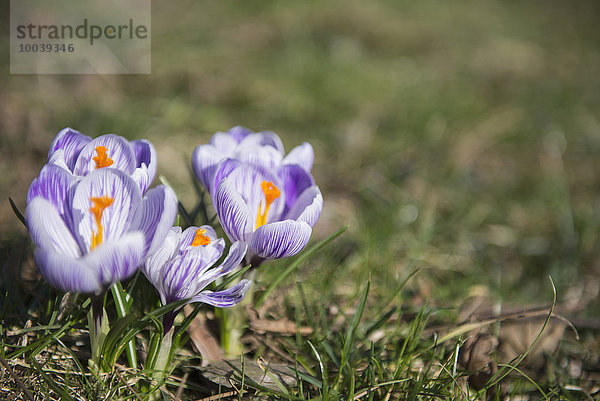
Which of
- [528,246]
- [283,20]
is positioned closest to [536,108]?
[528,246]

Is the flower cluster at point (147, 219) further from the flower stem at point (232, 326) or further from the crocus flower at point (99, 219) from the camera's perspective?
the flower stem at point (232, 326)

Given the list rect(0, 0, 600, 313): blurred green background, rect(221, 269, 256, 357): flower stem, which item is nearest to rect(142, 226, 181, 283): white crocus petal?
rect(221, 269, 256, 357): flower stem

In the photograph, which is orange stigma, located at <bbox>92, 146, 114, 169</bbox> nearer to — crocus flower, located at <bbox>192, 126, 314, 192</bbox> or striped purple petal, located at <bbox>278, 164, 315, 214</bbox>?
crocus flower, located at <bbox>192, 126, 314, 192</bbox>

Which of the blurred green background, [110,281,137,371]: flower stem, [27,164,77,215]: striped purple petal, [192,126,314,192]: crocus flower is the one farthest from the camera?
the blurred green background

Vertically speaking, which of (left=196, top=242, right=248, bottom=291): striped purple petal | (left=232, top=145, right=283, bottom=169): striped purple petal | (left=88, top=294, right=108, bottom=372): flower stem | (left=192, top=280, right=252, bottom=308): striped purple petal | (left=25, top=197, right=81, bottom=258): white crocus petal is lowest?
(left=88, top=294, right=108, bottom=372): flower stem

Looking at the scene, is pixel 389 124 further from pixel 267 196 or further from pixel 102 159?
pixel 102 159

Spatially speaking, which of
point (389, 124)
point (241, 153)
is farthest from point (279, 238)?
point (389, 124)

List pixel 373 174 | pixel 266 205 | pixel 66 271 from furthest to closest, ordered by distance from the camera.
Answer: pixel 373 174 < pixel 266 205 < pixel 66 271
